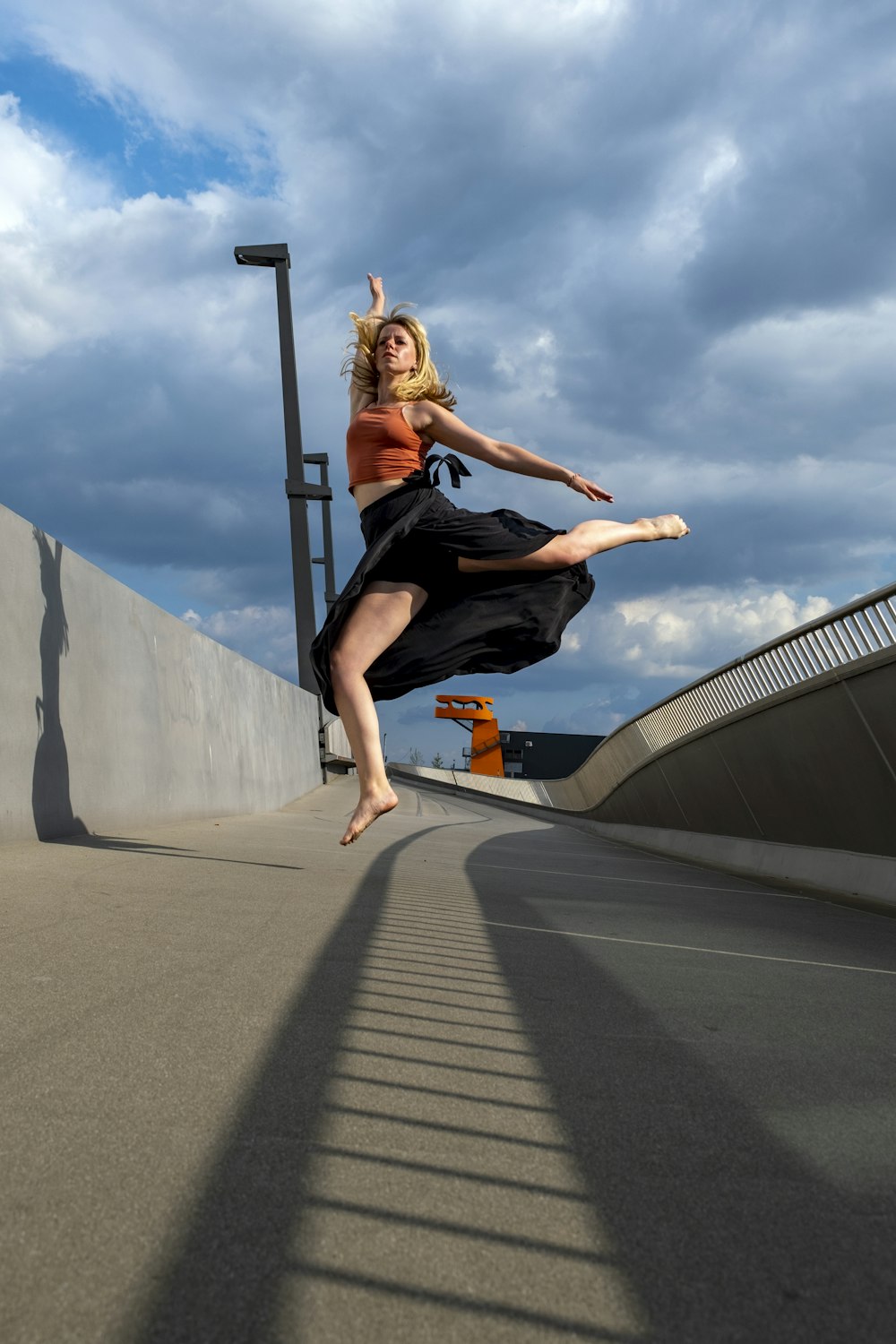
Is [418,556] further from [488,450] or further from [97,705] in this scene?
[97,705]

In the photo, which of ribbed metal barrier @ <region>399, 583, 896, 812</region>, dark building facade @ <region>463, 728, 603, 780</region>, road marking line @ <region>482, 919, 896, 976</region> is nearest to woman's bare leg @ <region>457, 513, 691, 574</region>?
road marking line @ <region>482, 919, 896, 976</region>

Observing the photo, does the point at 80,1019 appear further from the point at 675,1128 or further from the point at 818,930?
the point at 818,930

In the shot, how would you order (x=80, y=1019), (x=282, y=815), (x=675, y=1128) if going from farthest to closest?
(x=282, y=815) < (x=80, y=1019) < (x=675, y=1128)

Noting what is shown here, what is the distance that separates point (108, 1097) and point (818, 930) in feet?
17.1

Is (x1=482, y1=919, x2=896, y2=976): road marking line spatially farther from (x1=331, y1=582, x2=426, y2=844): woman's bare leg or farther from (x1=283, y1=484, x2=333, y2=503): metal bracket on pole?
(x1=283, y1=484, x2=333, y2=503): metal bracket on pole

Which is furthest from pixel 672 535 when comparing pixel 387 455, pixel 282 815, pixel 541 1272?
pixel 282 815

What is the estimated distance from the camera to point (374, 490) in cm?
614

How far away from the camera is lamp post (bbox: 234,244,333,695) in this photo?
25062 millimetres

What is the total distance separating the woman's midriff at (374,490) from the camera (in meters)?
6.12

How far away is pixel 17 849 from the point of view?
273 inches

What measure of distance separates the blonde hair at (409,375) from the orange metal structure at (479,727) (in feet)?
278

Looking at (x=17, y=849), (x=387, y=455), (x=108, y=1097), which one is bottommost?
(x=108, y=1097)

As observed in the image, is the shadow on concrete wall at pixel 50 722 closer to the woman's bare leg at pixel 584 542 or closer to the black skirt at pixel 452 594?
the black skirt at pixel 452 594

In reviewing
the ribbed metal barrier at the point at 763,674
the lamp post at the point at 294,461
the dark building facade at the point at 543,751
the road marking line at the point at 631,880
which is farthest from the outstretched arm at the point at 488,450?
the dark building facade at the point at 543,751
